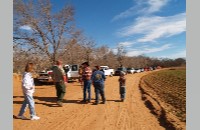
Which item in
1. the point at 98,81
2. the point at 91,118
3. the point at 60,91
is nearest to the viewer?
the point at 91,118

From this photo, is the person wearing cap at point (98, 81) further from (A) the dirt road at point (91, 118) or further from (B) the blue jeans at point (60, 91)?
(B) the blue jeans at point (60, 91)

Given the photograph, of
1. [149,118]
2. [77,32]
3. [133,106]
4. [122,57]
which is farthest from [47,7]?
[122,57]

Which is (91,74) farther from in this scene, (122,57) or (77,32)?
(122,57)

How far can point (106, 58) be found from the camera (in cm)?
10444

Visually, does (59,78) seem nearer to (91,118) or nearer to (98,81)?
(98,81)

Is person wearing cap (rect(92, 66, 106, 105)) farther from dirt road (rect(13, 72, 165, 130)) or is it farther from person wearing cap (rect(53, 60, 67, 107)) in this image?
person wearing cap (rect(53, 60, 67, 107))

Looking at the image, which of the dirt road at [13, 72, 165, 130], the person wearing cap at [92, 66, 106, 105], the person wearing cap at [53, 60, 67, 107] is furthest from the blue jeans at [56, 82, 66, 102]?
the person wearing cap at [92, 66, 106, 105]

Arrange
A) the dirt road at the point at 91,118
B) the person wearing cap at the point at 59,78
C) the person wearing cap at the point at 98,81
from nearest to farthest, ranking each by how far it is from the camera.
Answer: the dirt road at the point at 91,118, the person wearing cap at the point at 59,78, the person wearing cap at the point at 98,81

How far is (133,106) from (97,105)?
1.62 meters

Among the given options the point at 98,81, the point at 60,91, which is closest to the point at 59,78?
the point at 60,91

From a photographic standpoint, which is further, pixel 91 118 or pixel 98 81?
pixel 98 81

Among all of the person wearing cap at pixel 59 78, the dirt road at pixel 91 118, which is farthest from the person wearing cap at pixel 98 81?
the person wearing cap at pixel 59 78

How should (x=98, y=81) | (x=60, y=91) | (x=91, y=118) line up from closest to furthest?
(x=91, y=118) < (x=60, y=91) < (x=98, y=81)

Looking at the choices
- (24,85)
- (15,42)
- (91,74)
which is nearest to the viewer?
(24,85)
